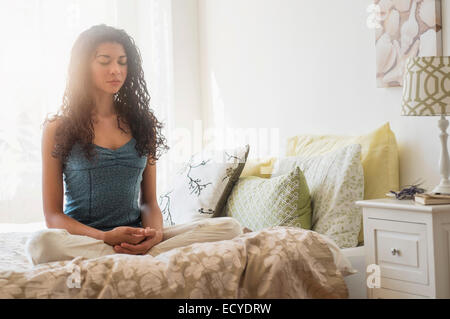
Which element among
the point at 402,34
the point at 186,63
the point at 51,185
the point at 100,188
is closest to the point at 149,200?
the point at 100,188

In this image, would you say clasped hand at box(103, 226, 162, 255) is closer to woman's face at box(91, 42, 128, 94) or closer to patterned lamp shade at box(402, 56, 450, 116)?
woman's face at box(91, 42, 128, 94)

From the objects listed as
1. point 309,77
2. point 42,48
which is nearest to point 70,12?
point 42,48

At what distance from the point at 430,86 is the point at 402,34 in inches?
18.9

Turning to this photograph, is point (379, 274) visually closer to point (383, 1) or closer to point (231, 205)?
point (231, 205)

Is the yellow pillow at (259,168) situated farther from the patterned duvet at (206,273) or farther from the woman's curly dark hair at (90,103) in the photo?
the patterned duvet at (206,273)

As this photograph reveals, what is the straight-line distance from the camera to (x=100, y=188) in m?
2.02

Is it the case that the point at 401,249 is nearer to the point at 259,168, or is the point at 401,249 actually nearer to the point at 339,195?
the point at 339,195

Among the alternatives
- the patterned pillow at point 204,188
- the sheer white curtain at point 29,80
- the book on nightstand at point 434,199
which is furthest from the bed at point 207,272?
the sheer white curtain at point 29,80

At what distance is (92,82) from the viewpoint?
212cm

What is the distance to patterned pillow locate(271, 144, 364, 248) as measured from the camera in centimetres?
217

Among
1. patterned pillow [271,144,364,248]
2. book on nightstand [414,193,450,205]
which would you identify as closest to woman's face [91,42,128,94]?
patterned pillow [271,144,364,248]

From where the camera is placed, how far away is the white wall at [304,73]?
92.3 inches

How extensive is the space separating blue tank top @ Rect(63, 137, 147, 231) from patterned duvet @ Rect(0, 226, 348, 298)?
1.12 feet

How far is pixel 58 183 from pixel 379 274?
1148mm
